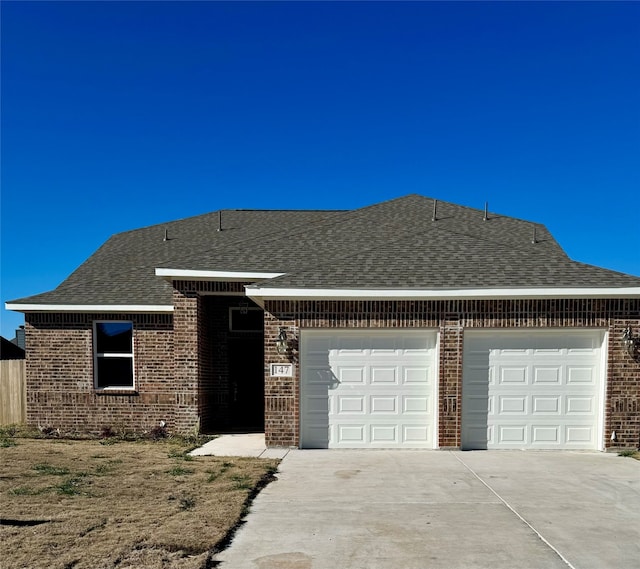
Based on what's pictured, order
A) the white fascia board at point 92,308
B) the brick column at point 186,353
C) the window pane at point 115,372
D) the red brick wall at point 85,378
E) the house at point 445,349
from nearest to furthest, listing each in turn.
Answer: the house at point 445,349, the brick column at point 186,353, the white fascia board at point 92,308, the red brick wall at point 85,378, the window pane at point 115,372

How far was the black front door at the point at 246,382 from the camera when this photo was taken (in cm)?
1234

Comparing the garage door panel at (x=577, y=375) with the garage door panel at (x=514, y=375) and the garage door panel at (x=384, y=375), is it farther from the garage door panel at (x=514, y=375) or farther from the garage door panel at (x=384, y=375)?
the garage door panel at (x=384, y=375)

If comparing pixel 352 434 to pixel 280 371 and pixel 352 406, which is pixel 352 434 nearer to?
pixel 352 406

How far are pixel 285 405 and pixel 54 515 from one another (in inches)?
178

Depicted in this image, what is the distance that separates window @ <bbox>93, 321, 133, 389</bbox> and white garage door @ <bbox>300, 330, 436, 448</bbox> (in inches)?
181

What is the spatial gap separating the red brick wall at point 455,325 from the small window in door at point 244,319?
2.77 meters

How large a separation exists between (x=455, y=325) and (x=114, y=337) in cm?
Answer: 770

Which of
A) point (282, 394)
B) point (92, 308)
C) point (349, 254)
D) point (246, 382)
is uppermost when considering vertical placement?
point (349, 254)

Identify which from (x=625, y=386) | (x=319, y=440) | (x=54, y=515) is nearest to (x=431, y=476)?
(x=319, y=440)

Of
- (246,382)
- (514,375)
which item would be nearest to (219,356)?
(246,382)

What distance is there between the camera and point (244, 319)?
12359mm

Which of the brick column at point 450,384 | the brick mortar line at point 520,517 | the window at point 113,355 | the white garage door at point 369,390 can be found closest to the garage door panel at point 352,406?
the white garage door at point 369,390

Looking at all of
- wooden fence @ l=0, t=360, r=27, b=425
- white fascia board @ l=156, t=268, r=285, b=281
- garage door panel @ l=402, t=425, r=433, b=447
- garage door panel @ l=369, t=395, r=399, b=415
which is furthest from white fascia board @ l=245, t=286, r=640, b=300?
wooden fence @ l=0, t=360, r=27, b=425

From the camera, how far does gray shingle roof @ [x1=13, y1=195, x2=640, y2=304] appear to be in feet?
31.6
